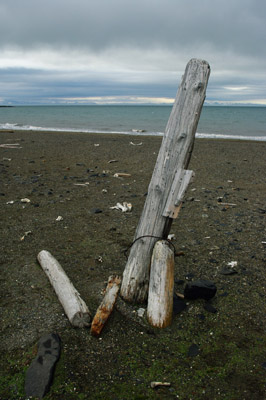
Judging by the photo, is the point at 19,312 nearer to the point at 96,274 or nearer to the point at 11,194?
the point at 96,274

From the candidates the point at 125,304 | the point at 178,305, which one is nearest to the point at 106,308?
the point at 125,304

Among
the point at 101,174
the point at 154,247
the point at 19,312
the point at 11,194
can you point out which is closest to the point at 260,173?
the point at 101,174

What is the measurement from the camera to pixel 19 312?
388cm

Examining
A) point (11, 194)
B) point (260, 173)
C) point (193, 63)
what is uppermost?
point (193, 63)

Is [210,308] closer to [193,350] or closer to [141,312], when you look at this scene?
[193,350]

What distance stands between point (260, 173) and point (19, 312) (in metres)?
10.2

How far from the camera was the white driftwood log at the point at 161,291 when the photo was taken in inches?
146

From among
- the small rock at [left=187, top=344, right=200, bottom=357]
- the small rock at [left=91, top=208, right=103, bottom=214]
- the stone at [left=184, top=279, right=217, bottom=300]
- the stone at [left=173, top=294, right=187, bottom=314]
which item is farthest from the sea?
the small rock at [left=187, top=344, right=200, bottom=357]

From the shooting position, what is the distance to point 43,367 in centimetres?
307

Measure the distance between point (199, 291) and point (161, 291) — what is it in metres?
0.74

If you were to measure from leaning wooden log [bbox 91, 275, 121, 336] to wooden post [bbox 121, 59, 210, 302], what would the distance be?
0.85 ft

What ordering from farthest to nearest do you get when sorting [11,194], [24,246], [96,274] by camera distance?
1. [11,194]
2. [24,246]
3. [96,274]

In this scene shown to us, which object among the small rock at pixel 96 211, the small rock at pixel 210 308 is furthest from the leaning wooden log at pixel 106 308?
the small rock at pixel 96 211

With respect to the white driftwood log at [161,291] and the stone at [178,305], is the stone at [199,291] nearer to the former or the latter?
the stone at [178,305]
